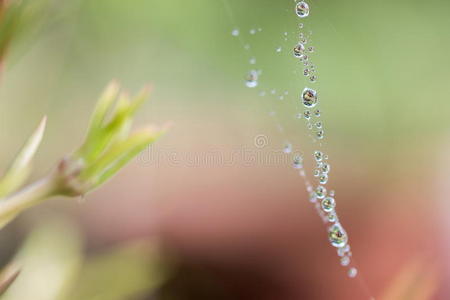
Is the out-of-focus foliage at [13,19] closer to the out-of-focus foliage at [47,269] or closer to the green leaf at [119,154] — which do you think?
the green leaf at [119,154]

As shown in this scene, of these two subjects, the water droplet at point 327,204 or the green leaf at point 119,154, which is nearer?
the green leaf at point 119,154

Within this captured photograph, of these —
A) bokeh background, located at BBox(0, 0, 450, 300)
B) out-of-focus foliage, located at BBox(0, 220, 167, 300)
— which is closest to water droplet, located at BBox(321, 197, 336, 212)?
out-of-focus foliage, located at BBox(0, 220, 167, 300)

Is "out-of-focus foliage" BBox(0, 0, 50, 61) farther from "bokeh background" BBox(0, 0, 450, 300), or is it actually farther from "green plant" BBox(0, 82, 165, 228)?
"bokeh background" BBox(0, 0, 450, 300)

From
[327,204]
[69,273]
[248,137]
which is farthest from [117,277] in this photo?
[248,137]

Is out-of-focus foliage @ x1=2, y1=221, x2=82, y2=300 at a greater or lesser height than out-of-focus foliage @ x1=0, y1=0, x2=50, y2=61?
lesser

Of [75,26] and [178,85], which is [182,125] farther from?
[75,26]

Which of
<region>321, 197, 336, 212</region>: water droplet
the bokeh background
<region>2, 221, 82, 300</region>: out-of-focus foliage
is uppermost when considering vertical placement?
<region>321, 197, 336, 212</region>: water droplet

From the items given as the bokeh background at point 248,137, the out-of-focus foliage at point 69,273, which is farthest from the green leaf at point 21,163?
the bokeh background at point 248,137
